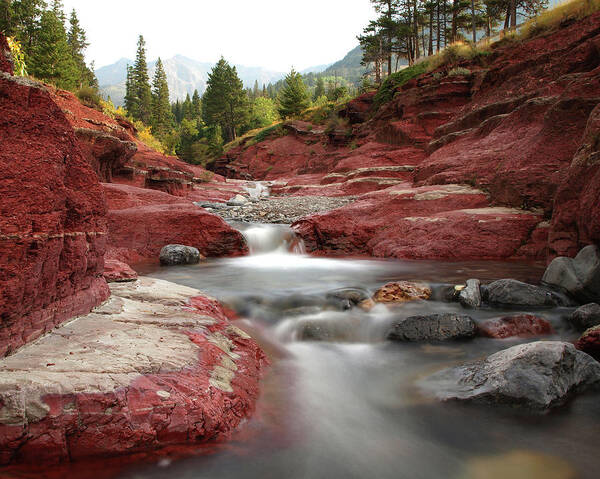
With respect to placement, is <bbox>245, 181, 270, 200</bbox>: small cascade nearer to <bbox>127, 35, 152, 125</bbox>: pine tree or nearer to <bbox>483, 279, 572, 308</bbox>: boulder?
<bbox>483, 279, 572, 308</bbox>: boulder

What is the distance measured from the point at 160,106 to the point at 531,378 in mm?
64074

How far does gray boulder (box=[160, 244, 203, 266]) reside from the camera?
23.4 feet

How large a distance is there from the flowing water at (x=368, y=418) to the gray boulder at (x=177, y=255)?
2437 mm

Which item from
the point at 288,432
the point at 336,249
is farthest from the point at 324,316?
the point at 336,249

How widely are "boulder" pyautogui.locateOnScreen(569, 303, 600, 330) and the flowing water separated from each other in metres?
0.13

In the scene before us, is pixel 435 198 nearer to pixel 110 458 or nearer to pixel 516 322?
pixel 516 322

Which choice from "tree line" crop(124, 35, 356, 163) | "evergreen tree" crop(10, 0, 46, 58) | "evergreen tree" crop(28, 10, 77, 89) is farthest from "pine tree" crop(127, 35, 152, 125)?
"evergreen tree" crop(28, 10, 77, 89)

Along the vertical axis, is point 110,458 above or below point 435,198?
below

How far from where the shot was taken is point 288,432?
248 centimetres

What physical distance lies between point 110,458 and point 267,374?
1531 millimetres

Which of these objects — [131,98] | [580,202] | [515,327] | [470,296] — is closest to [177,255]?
[470,296]

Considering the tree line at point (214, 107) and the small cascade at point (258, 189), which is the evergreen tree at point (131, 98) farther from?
the small cascade at point (258, 189)

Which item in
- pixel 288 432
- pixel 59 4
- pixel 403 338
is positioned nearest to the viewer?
pixel 288 432

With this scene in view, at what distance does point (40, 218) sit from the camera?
2.38 metres
